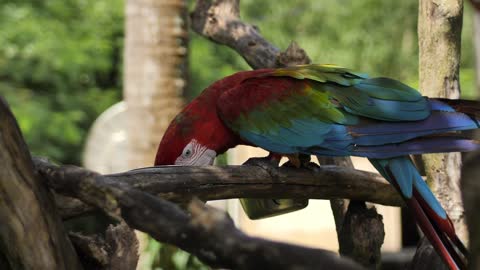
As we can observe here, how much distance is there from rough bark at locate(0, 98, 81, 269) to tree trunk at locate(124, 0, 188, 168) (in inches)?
87.1

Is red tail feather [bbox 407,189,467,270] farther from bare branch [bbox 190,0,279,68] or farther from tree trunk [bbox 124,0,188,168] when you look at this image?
tree trunk [bbox 124,0,188,168]

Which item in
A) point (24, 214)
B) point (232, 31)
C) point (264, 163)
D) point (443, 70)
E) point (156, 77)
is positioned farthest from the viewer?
point (156, 77)

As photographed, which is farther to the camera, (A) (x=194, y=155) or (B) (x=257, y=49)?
(B) (x=257, y=49)

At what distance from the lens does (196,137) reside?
2.19 meters

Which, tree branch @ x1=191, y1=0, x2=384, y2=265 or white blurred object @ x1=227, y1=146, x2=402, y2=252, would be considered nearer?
tree branch @ x1=191, y1=0, x2=384, y2=265

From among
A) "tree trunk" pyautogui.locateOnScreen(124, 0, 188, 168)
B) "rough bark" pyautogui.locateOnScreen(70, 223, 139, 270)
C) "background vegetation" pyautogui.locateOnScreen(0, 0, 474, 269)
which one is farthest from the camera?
"background vegetation" pyautogui.locateOnScreen(0, 0, 474, 269)

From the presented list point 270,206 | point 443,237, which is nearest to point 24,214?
point 443,237

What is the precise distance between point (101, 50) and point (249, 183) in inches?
155

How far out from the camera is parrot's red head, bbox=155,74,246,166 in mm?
2174

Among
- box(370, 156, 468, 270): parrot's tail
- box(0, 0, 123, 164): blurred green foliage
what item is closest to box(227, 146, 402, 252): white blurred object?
box(0, 0, 123, 164): blurred green foliage

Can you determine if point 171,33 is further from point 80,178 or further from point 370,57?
point 370,57

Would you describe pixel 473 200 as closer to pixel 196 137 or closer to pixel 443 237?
pixel 443 237

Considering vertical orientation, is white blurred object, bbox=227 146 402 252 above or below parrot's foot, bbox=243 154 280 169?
below

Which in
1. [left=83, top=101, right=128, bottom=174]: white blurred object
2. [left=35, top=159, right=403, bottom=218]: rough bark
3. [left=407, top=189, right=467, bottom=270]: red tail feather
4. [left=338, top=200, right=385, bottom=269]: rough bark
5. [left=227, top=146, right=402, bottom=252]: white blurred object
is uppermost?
[left=35, top=159, right=403, bottom=218]: rough bark
